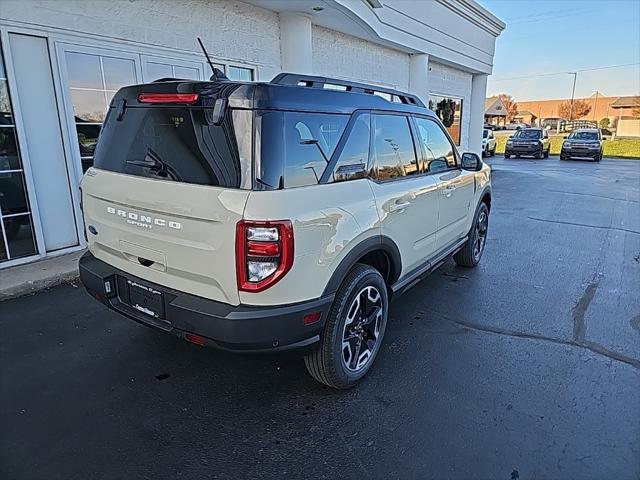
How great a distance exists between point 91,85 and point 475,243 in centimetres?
525

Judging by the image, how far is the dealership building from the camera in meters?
4.96

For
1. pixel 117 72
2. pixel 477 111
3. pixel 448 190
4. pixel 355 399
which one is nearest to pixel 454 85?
pixel 477 111

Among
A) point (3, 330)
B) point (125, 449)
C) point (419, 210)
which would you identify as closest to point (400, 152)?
point (419, 210)

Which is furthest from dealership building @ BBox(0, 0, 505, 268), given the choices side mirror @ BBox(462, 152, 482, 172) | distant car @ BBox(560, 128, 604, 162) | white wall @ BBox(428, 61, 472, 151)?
distant car @ BBox(560, 128, 604, 162)

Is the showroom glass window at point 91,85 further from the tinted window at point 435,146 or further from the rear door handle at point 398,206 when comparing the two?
the rear door handle at point 398,206

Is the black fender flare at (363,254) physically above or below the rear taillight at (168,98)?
below

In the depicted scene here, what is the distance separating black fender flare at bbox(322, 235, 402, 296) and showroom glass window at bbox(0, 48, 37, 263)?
448 cm

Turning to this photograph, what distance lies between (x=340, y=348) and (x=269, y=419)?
62 centimetres

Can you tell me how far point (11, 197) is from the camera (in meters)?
5.12

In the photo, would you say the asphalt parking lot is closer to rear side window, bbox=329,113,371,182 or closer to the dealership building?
rear side window, bbox=329,113,371,182

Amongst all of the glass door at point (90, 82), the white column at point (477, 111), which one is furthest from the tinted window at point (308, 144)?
the white column at point (477, 111)

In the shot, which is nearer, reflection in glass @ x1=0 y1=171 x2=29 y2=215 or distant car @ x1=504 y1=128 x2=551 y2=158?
reflection in glass @ x1=0 y1=171 x2=29 y2=215

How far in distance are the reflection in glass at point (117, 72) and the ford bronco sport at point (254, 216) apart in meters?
3.22

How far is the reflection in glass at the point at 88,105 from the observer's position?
545 centimetres
